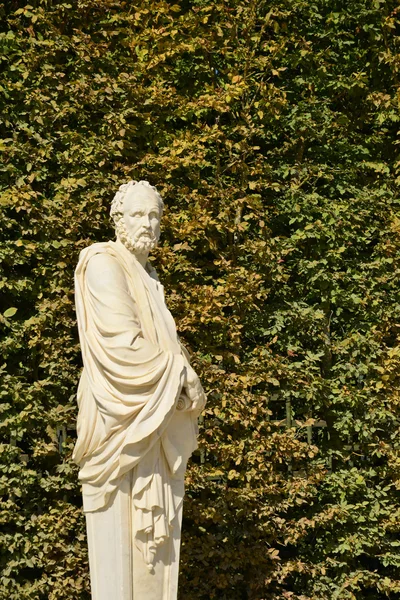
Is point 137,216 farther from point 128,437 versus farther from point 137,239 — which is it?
point 128,437

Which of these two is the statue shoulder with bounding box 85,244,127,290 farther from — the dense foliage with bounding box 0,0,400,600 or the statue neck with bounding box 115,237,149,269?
the dense foliage with bounding box 0,0,400,600

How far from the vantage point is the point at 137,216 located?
5.64m

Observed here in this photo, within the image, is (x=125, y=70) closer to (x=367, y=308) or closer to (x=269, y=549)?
(x=367, y=308)

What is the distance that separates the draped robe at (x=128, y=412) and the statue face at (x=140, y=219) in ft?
0.58

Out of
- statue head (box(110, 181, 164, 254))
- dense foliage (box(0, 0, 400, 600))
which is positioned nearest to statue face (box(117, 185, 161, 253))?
statue head (box(110, 181, 164, 254))

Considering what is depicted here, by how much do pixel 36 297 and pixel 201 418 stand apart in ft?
3.94

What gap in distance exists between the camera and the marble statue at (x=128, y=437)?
538cm

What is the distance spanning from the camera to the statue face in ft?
18.5

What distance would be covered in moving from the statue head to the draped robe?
0.60 ft

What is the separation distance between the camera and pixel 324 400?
739cm

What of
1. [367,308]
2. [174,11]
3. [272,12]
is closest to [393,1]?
[272,12]

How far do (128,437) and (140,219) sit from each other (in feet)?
3.32

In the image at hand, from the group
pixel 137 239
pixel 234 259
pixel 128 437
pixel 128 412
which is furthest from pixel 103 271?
pixel 234 259

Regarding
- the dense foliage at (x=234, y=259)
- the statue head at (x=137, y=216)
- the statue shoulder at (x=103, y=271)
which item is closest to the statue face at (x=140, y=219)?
the statue head at (x=137, y=216)
